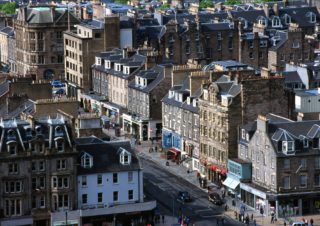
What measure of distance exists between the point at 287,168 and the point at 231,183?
36.6 ft

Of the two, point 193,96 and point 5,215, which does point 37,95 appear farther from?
point 5,215

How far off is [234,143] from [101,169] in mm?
26469

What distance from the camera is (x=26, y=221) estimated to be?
157 metres

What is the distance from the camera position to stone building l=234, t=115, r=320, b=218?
166750mm

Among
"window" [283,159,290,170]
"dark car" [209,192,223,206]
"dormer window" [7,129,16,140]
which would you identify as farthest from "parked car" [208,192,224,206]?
"dormer window" [7,129,16,140]

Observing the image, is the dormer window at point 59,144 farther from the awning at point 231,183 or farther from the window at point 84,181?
the awning at point 231,183

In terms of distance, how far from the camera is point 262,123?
168875 mm

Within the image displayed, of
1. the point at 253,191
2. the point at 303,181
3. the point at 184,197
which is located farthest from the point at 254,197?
the point at 184,197

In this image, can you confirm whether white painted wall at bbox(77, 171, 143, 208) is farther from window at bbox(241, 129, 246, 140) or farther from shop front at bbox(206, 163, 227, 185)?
shop front at bbox(206, 163, 227, 185)

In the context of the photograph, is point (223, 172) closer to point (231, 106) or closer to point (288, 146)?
point (231, 106)

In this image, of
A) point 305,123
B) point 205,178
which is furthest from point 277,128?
point 205,178

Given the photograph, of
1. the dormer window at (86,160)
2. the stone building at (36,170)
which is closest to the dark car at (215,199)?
the dormer window at (86,160)

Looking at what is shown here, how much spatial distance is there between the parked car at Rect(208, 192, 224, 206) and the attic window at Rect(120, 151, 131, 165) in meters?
15.5

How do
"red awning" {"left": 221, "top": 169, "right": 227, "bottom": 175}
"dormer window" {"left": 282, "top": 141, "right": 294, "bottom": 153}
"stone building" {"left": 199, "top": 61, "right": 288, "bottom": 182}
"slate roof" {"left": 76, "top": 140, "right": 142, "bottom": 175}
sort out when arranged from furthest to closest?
1. "red awning" {"left": 221, "top": 169, "right": 227, "bottom": 175}
2. "stone building" {"left": 199, "top": 61, "right": 288, "bottom": 182}
3. "dormer window" {"left": 282, "top": 141, "right": 294, "bottom": 153}
4. "slate roof" {"left": 76, "top": 140, "right": 142, "bottom": 175}
